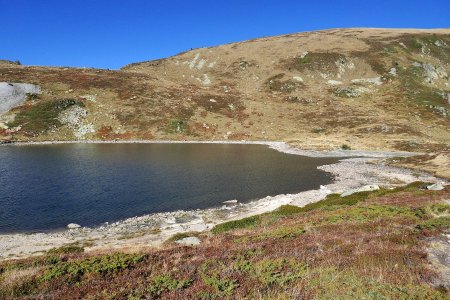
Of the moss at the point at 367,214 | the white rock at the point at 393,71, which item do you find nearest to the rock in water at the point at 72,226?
the moss at the point at 367,214

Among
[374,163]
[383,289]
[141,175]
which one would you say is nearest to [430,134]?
[374,163]

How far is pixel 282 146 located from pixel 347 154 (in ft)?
65.4

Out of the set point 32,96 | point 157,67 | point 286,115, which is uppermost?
→ point 157,67

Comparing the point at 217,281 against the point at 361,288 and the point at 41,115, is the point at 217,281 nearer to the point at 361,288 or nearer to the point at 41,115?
the point at 361,288

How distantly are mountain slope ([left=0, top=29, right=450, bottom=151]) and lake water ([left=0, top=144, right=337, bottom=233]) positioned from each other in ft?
81.2

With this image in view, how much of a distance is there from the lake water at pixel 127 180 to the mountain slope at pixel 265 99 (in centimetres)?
2475

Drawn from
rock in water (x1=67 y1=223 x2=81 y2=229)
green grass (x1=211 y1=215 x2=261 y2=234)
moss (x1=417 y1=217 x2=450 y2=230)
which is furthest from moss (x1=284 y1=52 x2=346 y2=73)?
moss (x1=417 y1=217 x2=450 y2=230)

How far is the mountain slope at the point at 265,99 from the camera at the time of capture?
112 m

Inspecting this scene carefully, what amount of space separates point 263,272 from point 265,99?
13609 centimetres

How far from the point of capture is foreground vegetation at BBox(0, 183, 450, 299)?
11.1 metres

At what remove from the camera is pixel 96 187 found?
166 feet

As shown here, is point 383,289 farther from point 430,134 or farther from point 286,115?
point 286,115

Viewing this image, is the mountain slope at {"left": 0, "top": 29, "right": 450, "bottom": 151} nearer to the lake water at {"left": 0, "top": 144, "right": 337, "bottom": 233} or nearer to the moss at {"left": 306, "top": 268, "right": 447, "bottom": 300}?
the lake water at {"left": 0, "top": 144, "right": 337, "bottom": 233}

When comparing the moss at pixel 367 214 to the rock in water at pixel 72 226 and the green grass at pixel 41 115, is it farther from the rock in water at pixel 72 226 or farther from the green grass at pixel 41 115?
the green grass at pixel 41 115
